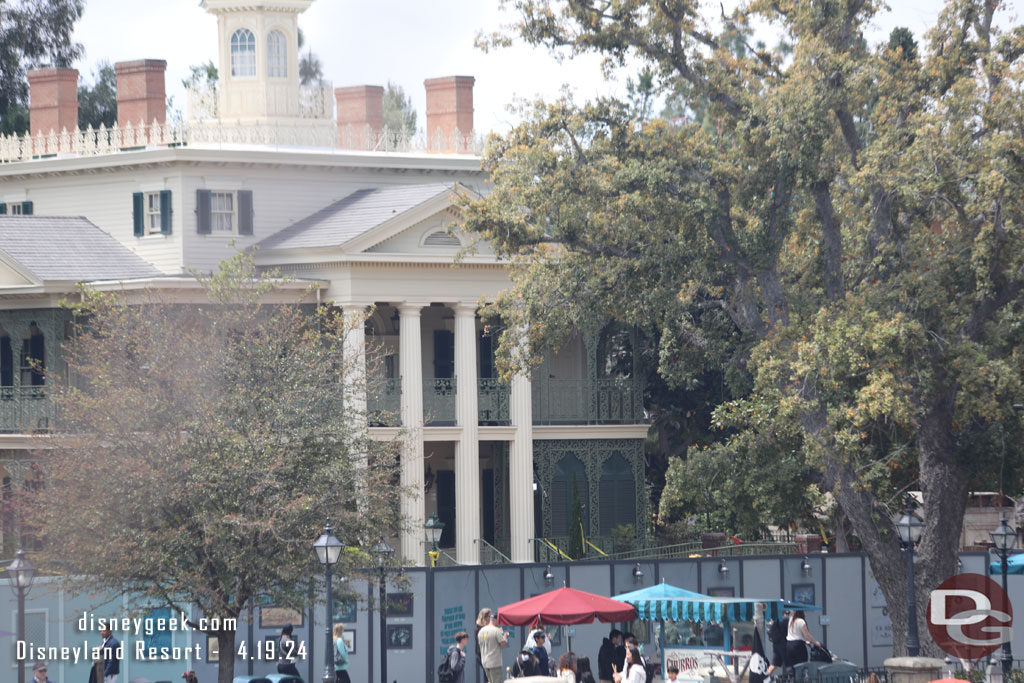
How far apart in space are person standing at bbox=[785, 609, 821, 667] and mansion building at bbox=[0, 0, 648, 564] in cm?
1236

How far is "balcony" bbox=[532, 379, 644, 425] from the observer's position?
143 ft

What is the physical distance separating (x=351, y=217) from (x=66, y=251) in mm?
6784

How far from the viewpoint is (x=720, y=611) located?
27.6 metres

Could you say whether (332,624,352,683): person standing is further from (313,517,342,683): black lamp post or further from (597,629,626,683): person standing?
(597,629,626,683): person standing

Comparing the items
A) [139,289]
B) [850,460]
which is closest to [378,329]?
[139,289]

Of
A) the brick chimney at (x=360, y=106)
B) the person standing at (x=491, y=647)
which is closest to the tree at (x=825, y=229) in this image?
the person standing at (x=491, y=647)

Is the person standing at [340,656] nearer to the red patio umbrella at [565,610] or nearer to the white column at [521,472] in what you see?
the red patio umbrella at [565,610]

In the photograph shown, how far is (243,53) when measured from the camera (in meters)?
44.9

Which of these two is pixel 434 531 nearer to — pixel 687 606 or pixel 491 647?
pixel 491 647

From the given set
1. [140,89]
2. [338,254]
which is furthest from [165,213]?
[338,254]

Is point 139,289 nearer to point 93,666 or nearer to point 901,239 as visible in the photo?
point 93,666

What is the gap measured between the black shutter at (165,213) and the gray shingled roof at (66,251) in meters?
0.94

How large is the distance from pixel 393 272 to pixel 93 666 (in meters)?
15.6

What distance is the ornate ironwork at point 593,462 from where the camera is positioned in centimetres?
4312
